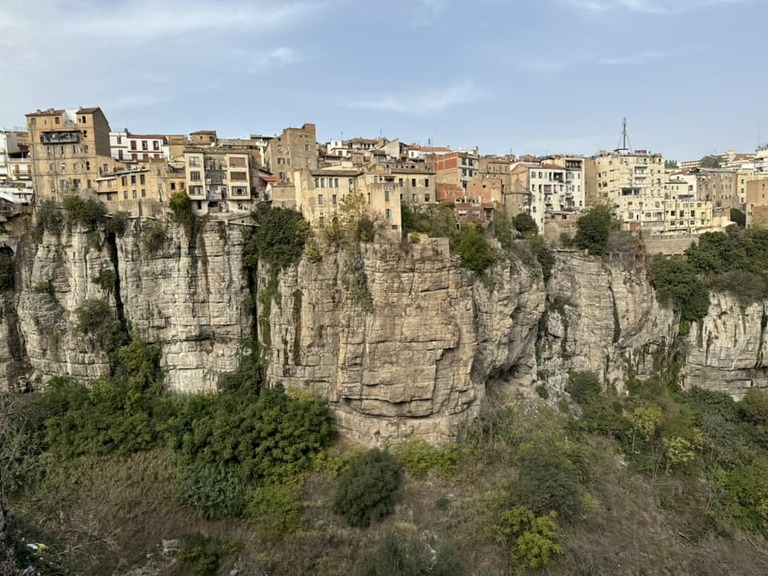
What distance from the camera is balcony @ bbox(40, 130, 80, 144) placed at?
29.7m

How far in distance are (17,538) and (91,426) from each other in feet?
57.6

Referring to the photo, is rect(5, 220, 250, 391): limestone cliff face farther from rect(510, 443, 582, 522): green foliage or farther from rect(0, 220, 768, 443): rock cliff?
rect(510, 443, 582, 522): green foliage

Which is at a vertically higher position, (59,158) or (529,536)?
(59,158)

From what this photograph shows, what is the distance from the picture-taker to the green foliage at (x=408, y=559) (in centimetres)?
1733

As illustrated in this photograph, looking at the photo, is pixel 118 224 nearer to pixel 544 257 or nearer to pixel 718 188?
pixel 544 257

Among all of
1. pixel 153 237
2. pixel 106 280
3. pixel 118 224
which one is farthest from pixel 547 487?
pixel 118 224

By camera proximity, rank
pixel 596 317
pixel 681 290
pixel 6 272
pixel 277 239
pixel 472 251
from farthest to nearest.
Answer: pixel 681 290 < pixel 596 317 < pixel 6 272 < pixel 277 239 < pixel 472 251

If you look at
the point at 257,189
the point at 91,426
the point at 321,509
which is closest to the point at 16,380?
the point at 91,426

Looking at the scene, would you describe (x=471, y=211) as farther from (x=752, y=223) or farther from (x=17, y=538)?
(x=17, y=538)

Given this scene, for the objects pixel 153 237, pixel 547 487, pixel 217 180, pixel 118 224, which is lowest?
pixel 547 487

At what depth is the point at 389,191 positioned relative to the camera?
23359 millimetres

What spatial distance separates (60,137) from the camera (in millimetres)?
29891

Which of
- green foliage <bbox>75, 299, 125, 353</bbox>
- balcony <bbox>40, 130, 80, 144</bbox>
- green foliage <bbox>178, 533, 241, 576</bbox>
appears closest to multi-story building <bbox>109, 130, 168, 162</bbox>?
balcony <bbox>40, 130, 80, 144</bbox>

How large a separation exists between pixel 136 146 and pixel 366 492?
29.6 metres
